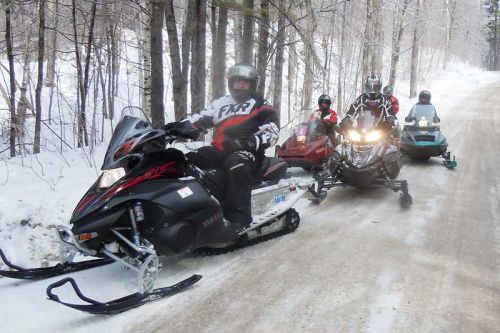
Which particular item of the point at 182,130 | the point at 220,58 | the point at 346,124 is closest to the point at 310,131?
the point at 346,124

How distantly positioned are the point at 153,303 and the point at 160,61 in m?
5.14

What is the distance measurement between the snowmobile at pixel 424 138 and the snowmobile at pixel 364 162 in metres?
2.23

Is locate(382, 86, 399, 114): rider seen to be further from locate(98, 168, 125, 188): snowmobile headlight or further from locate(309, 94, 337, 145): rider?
locate(98, 168, 125, 188): snowmobile headlight

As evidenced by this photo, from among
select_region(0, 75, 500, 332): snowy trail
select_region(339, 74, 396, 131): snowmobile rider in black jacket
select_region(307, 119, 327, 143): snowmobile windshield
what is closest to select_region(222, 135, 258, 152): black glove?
select_region(0, 75, 500, 332): snowy trail

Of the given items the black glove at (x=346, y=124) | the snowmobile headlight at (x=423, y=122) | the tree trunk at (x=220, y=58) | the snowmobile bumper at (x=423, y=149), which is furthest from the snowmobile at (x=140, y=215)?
the tree trunk at (x=220, y=58)

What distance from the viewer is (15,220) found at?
196 inches

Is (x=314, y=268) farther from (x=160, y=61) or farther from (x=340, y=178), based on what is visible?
(x=160, y=61)

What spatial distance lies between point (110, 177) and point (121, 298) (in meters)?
0.98

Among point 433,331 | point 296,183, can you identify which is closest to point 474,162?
point 296,183

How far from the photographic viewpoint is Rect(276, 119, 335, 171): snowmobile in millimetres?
8875

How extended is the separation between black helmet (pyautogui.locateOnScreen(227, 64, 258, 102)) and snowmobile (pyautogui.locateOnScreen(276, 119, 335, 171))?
3.63 meters

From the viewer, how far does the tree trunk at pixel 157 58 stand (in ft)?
26.5

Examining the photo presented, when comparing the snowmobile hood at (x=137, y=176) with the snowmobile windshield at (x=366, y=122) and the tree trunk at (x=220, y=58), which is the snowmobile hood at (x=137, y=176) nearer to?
the snowmobile windshield at (x=366, y=122)

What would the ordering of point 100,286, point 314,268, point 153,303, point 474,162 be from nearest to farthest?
1. point 153,303
2. point 100,286
3. point 314,268
4. point 474,162
